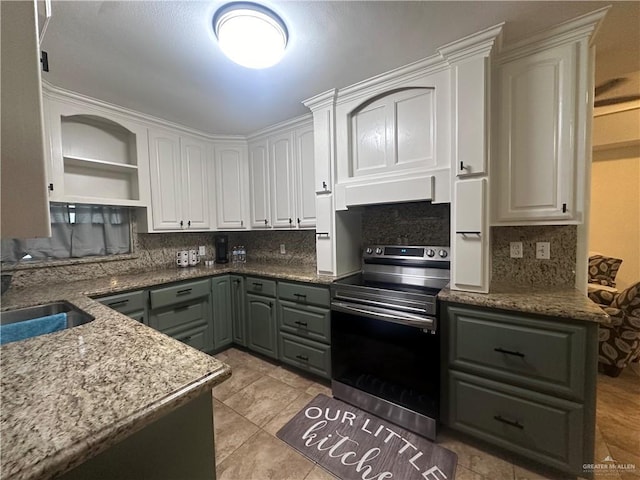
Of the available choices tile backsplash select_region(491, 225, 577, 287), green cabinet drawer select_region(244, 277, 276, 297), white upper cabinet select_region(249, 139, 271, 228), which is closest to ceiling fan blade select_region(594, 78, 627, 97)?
tile backsplash select_region(491, 225, 577, 287)

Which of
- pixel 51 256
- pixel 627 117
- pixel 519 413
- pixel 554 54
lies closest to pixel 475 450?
pixel 519 413

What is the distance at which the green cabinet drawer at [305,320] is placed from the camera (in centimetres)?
219

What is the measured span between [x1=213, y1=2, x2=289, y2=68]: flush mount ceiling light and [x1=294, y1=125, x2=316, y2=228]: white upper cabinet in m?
A: 1.08

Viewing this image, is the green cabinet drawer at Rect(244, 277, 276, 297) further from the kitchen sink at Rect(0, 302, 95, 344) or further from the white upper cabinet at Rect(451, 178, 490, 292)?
the white upper cabinet at Rect(451, 178, 490, 292)

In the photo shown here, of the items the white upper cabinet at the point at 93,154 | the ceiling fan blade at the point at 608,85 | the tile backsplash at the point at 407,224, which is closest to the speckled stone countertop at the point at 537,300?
the tile backsplash at the point at 407,224

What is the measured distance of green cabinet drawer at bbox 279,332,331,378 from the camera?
2.21 metres

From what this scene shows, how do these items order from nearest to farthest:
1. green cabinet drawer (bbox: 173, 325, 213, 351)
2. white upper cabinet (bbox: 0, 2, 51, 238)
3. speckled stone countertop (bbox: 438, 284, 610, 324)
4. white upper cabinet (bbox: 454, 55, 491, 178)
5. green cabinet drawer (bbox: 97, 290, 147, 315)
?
white upper cabinet (bbox: 0, 2, 51, 238), speckled stone countertop (bbox: 438, 284, 610, 324), white upper cabinet (bbox: 454, 55, 491, 178), green cabinet drawer (bbox: 97, 290, 147, 315), green cabinet drawer (bbox: 173, 325, 213, 351)

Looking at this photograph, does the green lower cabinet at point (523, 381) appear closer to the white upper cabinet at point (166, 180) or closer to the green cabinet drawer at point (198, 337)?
the green cabinet drawer at point (198, 337)

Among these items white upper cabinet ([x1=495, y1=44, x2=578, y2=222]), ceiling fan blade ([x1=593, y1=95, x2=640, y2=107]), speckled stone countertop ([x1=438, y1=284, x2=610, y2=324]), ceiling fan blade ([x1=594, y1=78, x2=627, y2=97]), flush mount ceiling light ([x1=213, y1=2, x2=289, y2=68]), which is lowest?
speckled stone countertop ([x1=438, y1=284, x2=610, y2=324])

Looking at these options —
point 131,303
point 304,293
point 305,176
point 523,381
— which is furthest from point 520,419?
point 131,303

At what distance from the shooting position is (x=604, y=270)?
3.18 meters

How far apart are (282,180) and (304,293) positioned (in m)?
1.28

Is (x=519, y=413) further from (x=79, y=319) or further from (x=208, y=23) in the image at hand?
(x=208, y=23)

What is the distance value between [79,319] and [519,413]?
2.50 m
